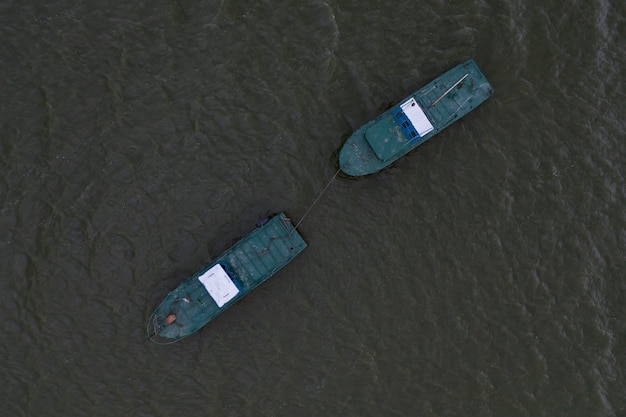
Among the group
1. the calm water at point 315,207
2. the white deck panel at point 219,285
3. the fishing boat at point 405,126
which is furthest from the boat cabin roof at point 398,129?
the white deck panel at point 219,285

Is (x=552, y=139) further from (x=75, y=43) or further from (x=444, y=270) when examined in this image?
(x=75, y=43)

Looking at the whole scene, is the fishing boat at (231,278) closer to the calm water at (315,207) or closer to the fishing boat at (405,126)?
the calm water at (315,207)

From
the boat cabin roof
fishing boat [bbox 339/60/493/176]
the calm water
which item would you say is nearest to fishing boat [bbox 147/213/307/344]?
the calm water

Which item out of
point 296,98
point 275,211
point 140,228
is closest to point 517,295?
point 275,211

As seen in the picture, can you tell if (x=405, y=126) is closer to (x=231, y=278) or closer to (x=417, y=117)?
(x=417, y=117)

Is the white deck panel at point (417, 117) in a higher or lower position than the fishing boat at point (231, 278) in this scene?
higher

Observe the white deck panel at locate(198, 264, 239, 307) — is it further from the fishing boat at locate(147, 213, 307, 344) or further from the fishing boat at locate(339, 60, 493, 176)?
the fishing boat at locate(339, 60, 493, 176)
